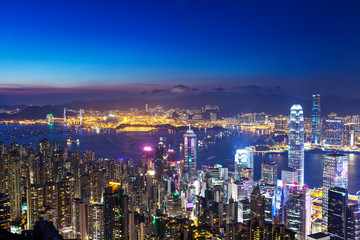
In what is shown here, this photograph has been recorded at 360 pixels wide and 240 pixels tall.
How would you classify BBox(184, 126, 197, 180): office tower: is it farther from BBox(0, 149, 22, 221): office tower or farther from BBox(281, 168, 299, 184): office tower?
BBox(0, 149, 22, 221): office tower

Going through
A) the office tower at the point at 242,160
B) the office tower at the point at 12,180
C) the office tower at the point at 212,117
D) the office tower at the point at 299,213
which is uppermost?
the office tower at the point at 212,117

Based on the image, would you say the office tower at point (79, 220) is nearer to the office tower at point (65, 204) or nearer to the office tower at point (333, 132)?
the office tower at point (65, 204)

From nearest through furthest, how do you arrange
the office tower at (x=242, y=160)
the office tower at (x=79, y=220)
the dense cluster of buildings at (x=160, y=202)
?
the dense cluster of buildings at (x=160, y=202), the office tower at (x=79, y=220), the office tower at (x=242, y=160)

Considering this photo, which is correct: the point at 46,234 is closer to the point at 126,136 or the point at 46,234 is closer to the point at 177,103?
the point at 177,103

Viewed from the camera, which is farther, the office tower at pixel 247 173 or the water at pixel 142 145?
the water at pixel 142 145

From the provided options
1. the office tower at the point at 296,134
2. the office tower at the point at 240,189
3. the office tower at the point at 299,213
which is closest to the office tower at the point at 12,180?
the office tower at the point at 240,189

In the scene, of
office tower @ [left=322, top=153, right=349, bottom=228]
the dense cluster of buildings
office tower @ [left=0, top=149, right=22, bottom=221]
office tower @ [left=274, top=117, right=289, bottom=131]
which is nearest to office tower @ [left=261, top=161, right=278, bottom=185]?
the dense cluster of buildings

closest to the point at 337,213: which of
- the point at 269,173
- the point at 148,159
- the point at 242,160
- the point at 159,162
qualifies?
the point at 269,173

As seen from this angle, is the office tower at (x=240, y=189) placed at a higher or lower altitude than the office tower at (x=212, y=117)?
lower
